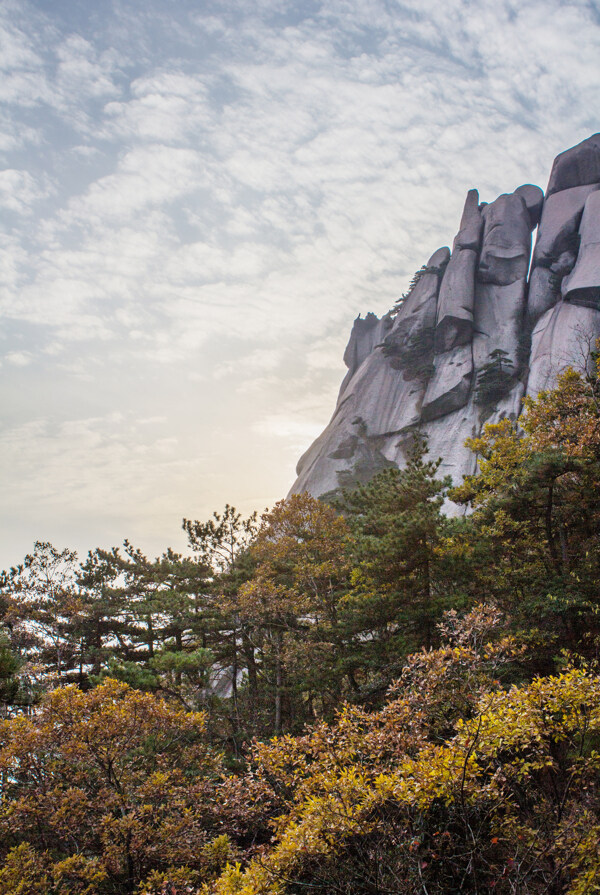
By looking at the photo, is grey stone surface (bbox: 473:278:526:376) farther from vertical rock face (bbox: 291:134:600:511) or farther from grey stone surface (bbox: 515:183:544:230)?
grey stone surface (bbox: 515:183:544:230)

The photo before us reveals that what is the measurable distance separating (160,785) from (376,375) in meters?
47.5

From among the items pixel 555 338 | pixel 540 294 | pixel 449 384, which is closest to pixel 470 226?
pixel 540 294

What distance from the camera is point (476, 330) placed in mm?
47375

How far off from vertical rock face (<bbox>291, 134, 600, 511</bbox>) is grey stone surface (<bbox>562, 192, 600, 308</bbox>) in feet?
0.30

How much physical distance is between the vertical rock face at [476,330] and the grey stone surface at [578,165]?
90mm

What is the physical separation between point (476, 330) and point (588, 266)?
10.3 metres

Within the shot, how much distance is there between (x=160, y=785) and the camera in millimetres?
8266

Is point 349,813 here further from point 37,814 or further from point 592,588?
point 592,588

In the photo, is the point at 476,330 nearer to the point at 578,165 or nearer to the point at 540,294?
the point at 540,294

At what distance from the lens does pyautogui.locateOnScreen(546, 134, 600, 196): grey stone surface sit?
152 ft

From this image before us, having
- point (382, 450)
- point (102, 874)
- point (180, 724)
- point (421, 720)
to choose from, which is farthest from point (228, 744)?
point (382, 450)

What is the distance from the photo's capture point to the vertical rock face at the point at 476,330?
40.9m

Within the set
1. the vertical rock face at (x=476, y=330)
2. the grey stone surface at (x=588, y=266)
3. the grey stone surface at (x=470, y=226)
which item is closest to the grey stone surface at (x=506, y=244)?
the vertical rock face at (x=476, y=330)

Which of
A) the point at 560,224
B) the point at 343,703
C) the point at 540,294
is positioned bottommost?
the point at 343,703
